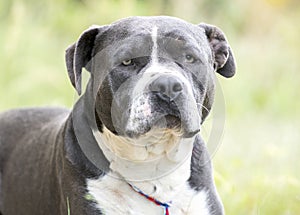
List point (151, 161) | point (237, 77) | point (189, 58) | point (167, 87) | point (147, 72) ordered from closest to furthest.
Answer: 1. point (167, 87)
2. point (147, 72)
3. point (189, 58)
4. point (151, 161)
5. point (237, 77)

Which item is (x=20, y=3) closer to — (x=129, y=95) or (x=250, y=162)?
(x=250, y=162)

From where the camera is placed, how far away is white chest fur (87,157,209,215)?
161 inches

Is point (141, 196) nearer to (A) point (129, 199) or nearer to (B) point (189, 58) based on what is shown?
(A) point (129, 199)

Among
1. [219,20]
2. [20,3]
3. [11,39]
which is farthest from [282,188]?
[219,20]

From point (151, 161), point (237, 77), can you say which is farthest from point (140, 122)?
point (237, 77)

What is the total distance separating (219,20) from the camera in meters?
10.2

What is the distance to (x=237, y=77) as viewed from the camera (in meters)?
8.80

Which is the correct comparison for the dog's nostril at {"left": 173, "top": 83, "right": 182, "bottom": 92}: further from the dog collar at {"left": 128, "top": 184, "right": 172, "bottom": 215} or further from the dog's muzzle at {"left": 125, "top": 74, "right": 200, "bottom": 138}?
the dog collar at {"left": 128, "top": 184, "right": 172, "bottom": 215}

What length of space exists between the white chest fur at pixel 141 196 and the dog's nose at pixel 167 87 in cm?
63

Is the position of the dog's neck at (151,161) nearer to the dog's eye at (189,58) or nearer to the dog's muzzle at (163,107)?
the dog's muzzle at (163,107)

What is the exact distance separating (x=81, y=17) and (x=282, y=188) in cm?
556

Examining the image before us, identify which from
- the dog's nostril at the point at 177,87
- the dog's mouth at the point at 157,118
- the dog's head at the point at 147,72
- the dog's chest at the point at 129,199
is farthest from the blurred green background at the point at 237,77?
the dog's nostril at the point at 177,87

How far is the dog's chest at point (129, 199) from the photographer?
4.10 meters

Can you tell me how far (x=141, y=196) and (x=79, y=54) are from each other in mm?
829
